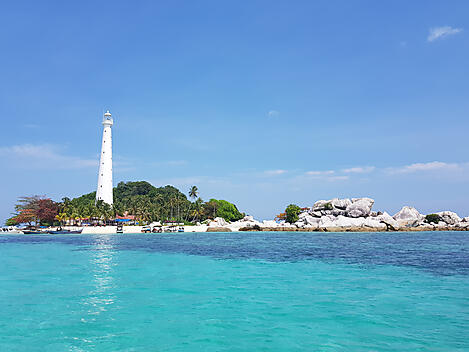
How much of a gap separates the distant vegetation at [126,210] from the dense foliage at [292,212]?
2292cm

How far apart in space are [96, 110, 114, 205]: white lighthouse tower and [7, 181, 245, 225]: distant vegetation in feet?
11.3

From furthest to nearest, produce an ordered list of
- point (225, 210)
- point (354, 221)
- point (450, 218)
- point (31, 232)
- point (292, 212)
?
point (225, 210) < point (292, 212) < point (450, 218) < point (354, 221) < point (31, 232)

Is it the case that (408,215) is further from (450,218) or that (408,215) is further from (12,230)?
(12,230)

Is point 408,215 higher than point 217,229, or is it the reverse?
point 408,215

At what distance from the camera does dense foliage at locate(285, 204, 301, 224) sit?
128 meters

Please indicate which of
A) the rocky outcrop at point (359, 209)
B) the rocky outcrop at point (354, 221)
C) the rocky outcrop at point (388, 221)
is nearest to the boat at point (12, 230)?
the rocky outcrop at point (354, 221)

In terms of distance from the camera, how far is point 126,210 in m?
119

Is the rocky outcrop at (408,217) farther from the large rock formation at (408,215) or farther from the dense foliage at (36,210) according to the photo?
the dense foliage at (36,210)

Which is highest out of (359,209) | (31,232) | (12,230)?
(359,209)

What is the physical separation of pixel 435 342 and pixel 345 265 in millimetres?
19110

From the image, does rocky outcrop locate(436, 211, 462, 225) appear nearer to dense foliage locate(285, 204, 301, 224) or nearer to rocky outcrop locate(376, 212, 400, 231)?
rocky outcrop locate(376, 212, 400, 231)

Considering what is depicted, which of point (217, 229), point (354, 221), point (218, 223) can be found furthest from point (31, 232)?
point (354, 221)

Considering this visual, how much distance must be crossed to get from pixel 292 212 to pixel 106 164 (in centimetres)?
6808

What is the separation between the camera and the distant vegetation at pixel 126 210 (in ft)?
347
